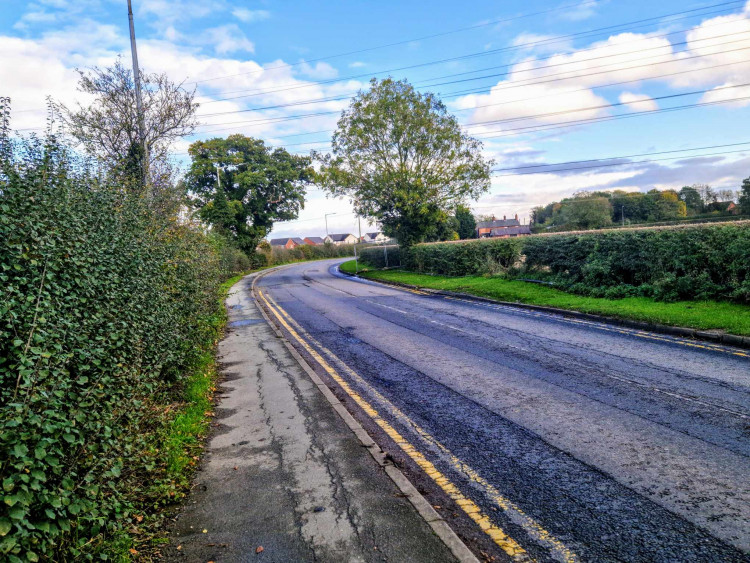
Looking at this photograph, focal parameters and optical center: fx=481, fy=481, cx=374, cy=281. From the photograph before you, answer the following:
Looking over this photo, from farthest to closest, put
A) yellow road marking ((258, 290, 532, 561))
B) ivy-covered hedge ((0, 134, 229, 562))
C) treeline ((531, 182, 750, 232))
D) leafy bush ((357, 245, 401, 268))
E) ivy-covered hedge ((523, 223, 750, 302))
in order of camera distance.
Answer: treeline ((531, 182, 750, 232))
leafy bush ((357, 245, 401, 268))
ivy-covered hedge ((523, 223, 750, 302))
yellow road marking ((258, 290, 532, 561))
ivy-covered hedge ((0, 134, 229, 562))

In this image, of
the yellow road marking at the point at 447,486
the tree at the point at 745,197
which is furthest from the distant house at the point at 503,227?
the yellow road marking at the point at 447,486

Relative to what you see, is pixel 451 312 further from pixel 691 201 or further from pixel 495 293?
pixel 691 201

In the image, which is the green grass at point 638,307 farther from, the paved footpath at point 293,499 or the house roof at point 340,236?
the house roof at point 340,236

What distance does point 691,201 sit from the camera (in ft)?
232

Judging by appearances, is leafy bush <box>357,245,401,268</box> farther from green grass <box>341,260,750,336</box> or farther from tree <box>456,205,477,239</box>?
tree <box>456,205,477,239</box>

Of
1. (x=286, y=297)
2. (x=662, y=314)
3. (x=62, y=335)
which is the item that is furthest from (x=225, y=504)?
(x=286, y=297)

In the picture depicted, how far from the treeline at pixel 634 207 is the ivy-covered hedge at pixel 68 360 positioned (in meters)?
66.9

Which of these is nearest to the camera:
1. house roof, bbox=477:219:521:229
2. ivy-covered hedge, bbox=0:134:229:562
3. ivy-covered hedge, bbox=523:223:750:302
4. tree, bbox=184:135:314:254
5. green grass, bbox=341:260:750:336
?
ivy-covered hedge, bbox=0:134:229:562

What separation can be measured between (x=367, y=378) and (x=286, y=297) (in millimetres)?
15828

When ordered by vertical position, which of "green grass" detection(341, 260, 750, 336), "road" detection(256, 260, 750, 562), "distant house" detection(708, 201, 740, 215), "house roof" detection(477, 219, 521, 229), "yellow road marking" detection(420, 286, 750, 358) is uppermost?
"house roof" detection(477, 219, 521, 229)

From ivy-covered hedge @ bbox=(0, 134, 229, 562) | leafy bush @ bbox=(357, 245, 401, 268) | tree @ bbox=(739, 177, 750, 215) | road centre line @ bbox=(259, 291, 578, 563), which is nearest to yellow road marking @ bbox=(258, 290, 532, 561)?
road centre line @ bbox=(259, 291, 578, 563)

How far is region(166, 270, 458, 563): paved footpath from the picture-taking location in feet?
12.0

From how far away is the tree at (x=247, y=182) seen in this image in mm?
50938

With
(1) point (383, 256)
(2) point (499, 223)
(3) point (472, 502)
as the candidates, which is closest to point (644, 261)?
(3) point (472, 502)
